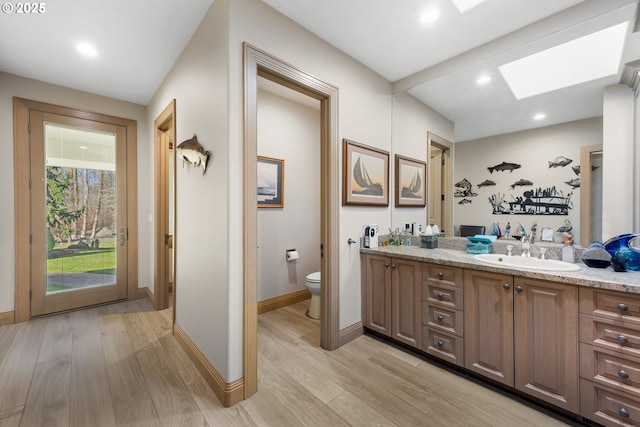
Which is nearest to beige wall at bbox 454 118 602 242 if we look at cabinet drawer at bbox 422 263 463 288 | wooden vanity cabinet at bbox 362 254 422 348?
cabinet drawer at bbox 422 263 463 288

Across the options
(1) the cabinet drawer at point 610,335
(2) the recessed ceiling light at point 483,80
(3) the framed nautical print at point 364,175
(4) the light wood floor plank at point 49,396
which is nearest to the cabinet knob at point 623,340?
(1) the cabinet drawer at point 610,335

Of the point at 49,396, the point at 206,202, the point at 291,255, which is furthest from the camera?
the point at 291,255

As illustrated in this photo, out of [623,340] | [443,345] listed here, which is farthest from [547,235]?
[443,345]

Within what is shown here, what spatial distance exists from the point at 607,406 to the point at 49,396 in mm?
3318

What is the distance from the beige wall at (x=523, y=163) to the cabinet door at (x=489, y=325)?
64 cm

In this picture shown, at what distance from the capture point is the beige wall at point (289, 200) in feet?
10.2

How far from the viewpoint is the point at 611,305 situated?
1339 millimetres

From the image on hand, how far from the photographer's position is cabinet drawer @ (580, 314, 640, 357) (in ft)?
4.23

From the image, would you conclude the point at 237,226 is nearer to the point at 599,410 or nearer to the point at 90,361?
the point at 90,361

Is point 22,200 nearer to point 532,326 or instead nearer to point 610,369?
point 532,326

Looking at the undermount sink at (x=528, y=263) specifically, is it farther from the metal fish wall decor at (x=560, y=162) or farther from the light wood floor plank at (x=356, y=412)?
the light wood floor plank at (x=356, y=412)

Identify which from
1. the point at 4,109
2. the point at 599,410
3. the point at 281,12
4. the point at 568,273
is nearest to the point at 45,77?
the point at 4,109

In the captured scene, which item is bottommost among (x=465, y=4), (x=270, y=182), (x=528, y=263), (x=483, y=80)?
(x=528, y=263)

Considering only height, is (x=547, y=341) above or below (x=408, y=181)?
below
